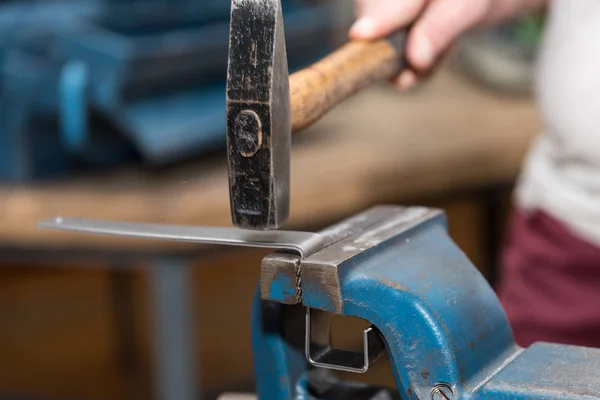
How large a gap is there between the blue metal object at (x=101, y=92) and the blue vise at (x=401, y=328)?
882mm

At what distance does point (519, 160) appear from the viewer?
179 cm

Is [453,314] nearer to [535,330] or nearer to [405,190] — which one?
[535,330]

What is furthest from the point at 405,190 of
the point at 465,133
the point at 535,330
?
the point at 535,330

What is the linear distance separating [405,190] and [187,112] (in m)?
0.42

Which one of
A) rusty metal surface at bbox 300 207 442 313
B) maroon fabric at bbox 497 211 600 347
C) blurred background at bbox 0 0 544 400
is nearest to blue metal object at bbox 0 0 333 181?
blurred background at bbox 0 0 544 400

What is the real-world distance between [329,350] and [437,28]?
0.93 feet

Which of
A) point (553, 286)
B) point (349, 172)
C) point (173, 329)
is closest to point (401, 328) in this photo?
point (553, 286)

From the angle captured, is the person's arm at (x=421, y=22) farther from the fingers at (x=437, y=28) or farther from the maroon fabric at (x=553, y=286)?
the maroon fabric at (x=553, y=286)

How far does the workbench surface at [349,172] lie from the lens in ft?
4.49

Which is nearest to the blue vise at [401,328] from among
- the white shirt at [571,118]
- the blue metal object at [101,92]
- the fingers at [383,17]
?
the fingers at [383,17]

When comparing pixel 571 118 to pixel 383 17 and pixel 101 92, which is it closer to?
pixel 383 17

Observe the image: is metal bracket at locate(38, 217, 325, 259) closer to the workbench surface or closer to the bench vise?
the bench vise

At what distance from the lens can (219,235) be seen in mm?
568

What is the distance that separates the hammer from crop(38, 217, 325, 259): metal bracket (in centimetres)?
1
